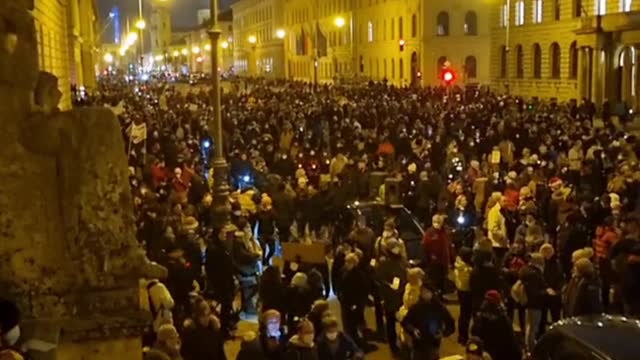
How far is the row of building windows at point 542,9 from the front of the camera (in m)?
48.2

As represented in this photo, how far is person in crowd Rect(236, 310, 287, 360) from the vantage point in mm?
8555

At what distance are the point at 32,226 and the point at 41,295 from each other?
1.32ft

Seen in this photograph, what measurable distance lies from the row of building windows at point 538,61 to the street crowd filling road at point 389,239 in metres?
26.7

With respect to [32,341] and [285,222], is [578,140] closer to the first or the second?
[285,222]

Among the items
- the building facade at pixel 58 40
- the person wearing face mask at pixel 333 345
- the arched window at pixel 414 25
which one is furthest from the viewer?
the arched window at pixel 414 25

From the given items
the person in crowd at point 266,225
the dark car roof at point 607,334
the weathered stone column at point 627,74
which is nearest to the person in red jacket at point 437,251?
the person in crowd at point 266,225

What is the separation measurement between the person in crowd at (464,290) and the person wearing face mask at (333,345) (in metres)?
3.30

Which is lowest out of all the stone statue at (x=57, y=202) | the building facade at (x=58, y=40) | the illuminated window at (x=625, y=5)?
the stone statue at (x=57, y=202)

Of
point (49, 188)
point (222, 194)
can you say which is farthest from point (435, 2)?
point (49, 188)

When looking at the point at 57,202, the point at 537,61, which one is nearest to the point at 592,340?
the point at 57,202

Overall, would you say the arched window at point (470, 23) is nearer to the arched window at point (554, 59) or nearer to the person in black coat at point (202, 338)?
the arched window at point (554, 59)

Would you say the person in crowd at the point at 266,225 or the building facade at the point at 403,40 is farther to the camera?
the building facade at the point at 403,40

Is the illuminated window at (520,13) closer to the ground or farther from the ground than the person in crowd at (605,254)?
farther from the ground

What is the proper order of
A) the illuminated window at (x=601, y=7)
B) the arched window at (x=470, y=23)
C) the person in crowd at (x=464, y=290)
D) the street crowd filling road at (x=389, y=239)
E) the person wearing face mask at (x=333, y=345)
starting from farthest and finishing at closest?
1. the arched window at (x=470, y=23)
2. the illuminated window at (x=601, y=7)
3. the person in crowd at (x=464, y=290)
4. the street crowd filling road at (x=389, y=239)
5. the person wearing face mask at (x=333, y=345)
